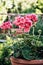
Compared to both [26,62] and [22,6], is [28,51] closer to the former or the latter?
[26,62]

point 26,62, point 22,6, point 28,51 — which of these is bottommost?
point 22,6

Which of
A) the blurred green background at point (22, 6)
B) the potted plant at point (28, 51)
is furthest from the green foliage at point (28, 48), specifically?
the blurred green background at point (22, 6)

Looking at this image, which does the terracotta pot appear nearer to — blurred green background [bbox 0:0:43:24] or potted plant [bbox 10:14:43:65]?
potted plant [bbox 10:14:43:65]

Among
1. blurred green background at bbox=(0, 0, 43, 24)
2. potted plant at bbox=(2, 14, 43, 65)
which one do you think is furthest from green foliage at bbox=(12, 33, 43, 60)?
blurred green background at bbox=(0, 0, 43, 24)

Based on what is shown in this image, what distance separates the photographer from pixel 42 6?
7.74 metres

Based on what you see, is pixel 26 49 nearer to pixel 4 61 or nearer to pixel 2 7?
pixel 4 61

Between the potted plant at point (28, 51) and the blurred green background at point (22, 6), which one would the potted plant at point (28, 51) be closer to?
the potted plant at point (28, 51)

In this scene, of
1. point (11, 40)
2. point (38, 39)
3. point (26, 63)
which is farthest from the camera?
point (11, 40)

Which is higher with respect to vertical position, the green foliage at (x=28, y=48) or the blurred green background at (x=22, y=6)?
the green foliage at (x=28, y=48)

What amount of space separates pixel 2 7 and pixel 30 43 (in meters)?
4.81

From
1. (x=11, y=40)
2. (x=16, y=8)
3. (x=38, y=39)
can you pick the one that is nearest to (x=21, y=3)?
(x=16, y=8)

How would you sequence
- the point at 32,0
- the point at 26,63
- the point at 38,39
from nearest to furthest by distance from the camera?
the point at 26,63
the point at 38,39
the point at 32,0

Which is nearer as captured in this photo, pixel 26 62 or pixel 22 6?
pixel 26 62

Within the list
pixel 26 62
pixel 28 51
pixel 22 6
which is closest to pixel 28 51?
pixel 28 51
